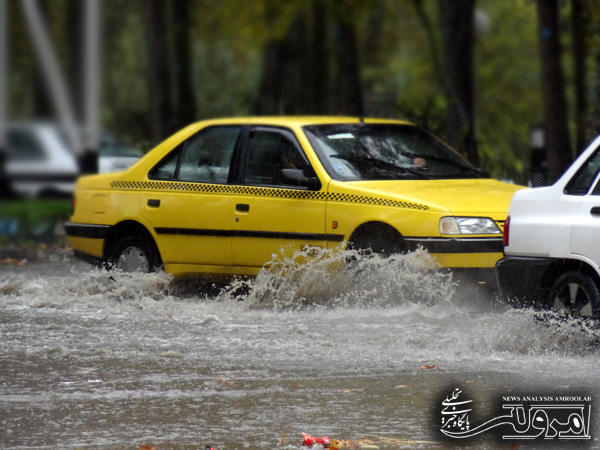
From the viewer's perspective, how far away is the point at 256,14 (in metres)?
28.1

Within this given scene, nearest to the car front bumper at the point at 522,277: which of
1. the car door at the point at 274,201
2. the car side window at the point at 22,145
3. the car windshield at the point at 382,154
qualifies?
the car door at the point at 274,201

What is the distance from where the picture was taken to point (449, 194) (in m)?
10.8

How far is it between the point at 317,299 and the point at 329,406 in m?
4.09

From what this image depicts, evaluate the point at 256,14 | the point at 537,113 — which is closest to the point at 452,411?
the point at 256,14

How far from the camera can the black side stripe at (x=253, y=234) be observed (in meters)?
10.8

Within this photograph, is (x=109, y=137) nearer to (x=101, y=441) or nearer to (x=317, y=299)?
(x=317, y=299)

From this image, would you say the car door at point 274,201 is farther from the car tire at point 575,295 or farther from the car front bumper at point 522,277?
the car tire at point 575,295

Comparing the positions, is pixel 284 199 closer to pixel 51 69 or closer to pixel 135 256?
pixel 135 256

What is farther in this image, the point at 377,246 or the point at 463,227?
the point at 377,246

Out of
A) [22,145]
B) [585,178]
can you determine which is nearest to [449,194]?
[585,178]

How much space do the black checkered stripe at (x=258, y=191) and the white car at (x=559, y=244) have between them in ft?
5.77

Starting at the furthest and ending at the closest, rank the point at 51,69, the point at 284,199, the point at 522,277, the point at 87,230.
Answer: the point at 51,69 → the point at 87,230 → the point at 284,199 → the point at 522,277

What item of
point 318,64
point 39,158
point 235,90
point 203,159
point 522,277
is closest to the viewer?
point 522,277

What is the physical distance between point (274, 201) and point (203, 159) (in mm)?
1033
